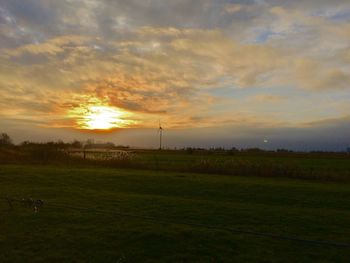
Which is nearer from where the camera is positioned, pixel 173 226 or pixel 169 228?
pixel 169 228

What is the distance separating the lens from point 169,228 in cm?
1028

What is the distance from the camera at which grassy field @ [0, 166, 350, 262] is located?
8102mm

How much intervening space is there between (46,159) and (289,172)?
2716 centimetres

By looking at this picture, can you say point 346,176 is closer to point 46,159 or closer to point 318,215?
point 318,215

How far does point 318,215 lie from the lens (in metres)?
13.0

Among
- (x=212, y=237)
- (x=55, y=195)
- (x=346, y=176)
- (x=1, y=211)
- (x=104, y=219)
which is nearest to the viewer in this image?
(x=212, y=237)

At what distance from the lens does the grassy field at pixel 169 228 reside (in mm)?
8102

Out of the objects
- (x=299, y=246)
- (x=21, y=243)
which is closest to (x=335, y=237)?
(x=299, y=246)

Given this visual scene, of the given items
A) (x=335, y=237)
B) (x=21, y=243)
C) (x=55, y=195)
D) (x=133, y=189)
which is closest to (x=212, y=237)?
(x=335, y=237)

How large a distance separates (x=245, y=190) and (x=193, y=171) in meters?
12.8

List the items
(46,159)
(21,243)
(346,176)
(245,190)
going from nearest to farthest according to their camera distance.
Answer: (21,243) < (245,190) < (346,176) < (46,159)

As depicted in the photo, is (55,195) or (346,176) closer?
(55,195)

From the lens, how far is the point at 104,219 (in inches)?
448

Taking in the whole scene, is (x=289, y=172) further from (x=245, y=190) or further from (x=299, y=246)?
(x=299, y=246)
